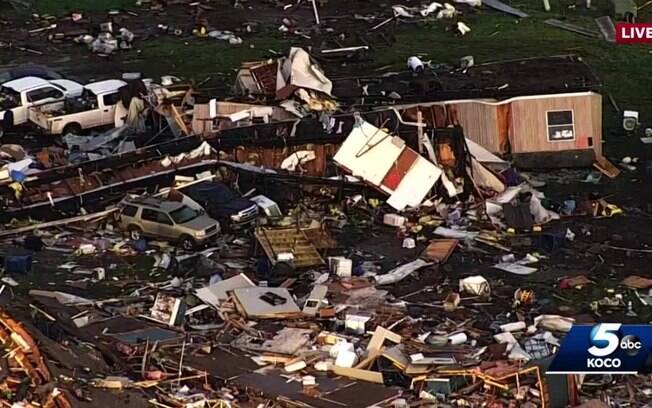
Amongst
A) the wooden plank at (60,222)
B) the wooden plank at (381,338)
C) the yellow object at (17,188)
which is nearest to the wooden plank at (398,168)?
the wooden plank at (60,222)

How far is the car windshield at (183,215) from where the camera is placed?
22.8 meters

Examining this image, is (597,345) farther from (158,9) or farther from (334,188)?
(158,9)

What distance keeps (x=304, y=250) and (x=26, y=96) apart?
9.89 m

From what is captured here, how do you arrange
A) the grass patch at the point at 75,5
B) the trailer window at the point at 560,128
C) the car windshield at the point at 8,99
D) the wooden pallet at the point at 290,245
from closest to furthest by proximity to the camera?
the wooden pallet at the point at 290,245 < the trailer window at the point at 560,128 < the car windshield at the point at 8,99 < the grass patch at the point at 75,5

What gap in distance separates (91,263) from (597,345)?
9.71 metres

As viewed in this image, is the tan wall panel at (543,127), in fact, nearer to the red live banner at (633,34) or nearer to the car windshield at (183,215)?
the car windshield at (183,215)

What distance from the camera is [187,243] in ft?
73.9

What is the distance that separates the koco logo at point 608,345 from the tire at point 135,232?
32.2 ft

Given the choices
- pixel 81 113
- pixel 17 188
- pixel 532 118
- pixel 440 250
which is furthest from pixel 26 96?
pixel 440 250

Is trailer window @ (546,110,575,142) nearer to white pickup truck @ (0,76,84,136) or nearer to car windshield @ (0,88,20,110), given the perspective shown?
white pickup truck @ (0,76,84,136)

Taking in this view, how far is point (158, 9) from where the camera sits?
39125mm

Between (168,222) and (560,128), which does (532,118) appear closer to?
(560,128)

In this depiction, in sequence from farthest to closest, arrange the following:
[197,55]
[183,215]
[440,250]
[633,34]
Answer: [633,34]
[197,55]
[183,215]
[440,250]

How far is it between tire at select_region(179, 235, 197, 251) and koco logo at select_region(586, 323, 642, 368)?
8808 millimetres
